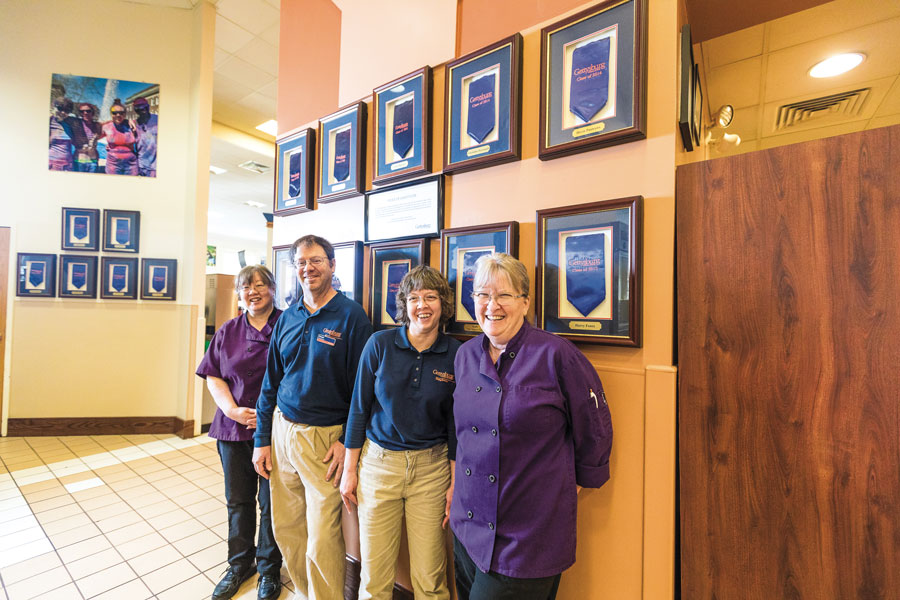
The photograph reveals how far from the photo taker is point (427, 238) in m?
1.82

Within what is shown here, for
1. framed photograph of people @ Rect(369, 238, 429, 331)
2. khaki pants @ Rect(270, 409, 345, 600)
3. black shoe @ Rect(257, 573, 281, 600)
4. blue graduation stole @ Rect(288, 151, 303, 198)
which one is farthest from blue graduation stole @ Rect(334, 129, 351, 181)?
black shoe @ Rect(257, 573, 281, 600)

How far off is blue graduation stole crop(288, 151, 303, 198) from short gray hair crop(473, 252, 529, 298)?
1610 millimetres

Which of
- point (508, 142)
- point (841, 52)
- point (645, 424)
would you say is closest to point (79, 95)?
point (508, 142)

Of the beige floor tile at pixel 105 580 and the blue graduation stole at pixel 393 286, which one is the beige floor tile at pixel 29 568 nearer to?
the beige floor tile at pixel 105 580

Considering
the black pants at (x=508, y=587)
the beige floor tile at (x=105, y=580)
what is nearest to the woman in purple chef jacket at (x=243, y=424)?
the beige floor tile at (x=105, y=580)

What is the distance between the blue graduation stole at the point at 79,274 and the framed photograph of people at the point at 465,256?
14.5 feet

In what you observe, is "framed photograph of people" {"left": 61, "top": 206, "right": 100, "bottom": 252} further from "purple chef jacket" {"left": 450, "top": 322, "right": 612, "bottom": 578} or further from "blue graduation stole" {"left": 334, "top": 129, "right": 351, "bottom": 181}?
"purple chef jacket" {"left": 450, "top": 322, "right": 612, "bottom": 578}

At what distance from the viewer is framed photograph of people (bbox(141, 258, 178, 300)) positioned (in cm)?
416

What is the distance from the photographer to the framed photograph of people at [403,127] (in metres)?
1.81

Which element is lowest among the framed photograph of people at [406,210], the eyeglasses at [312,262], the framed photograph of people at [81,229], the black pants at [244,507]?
the black pants at [244,507]

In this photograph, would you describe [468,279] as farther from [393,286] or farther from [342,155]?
[342,155]

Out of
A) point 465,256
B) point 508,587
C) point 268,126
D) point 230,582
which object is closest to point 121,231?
point 268,126

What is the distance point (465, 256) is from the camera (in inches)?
65.8

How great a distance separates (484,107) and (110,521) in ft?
11.1
